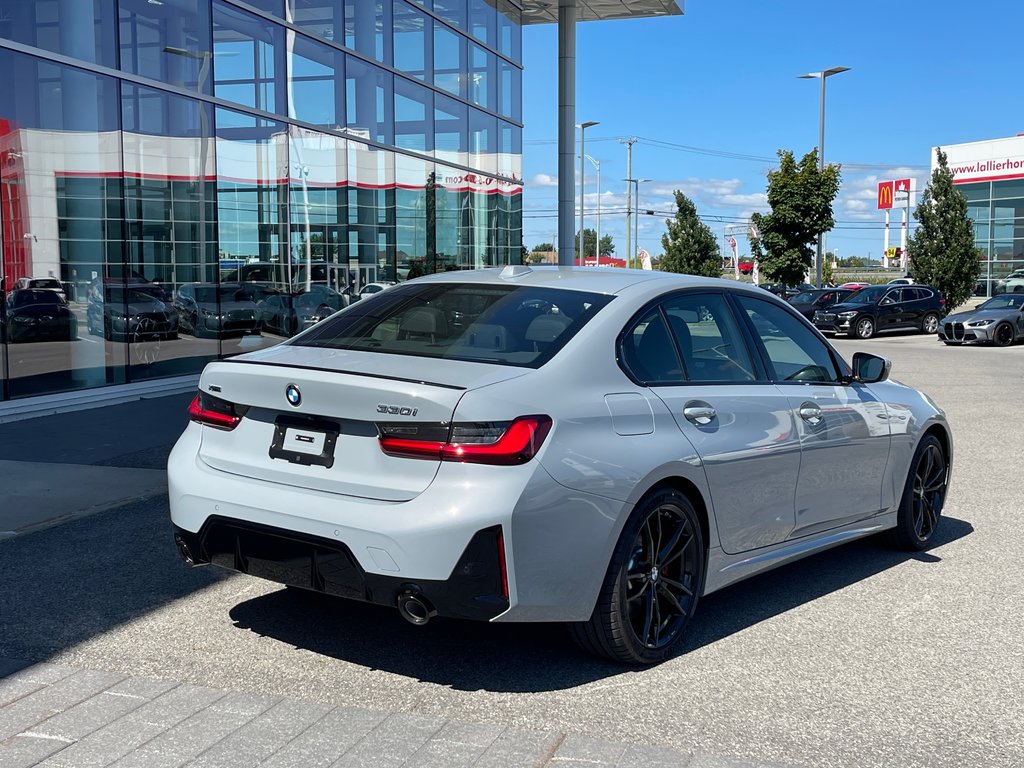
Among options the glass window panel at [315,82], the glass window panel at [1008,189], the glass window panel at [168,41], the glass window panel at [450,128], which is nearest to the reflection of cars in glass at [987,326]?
the glass window panel at [450,128]

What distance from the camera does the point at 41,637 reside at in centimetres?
470

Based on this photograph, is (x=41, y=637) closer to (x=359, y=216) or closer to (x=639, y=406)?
(x=639, y=406)

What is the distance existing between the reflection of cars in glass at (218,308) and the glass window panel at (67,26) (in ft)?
11.2

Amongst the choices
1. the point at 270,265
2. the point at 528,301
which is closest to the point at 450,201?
the point at 270,265

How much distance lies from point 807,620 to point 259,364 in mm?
2705

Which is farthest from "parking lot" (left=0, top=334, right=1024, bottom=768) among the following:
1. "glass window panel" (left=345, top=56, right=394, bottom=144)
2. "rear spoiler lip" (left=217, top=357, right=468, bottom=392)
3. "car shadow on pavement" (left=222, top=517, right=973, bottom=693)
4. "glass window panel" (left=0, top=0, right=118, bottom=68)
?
"glass window panel" (left=345, top=56, right=394, bottom=144)

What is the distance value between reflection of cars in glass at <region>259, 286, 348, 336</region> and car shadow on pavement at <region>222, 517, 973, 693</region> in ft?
41.9

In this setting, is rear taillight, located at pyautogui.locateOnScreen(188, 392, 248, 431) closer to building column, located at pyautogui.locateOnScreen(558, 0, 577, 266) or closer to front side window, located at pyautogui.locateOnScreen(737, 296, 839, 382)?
front side window, located at pyautogui.locateOnScreen(737, 296, 839, 382)

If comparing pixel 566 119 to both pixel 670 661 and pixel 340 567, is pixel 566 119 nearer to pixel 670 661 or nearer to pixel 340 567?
pixel 670 661

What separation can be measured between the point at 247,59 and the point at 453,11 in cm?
808

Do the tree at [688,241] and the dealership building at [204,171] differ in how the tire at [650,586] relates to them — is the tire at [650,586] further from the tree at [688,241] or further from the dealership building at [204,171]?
the tree at [688,241]

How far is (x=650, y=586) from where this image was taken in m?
4.39

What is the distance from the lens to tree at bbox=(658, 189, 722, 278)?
5812 centimetres

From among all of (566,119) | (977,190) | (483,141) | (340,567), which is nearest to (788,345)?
(340,567)
